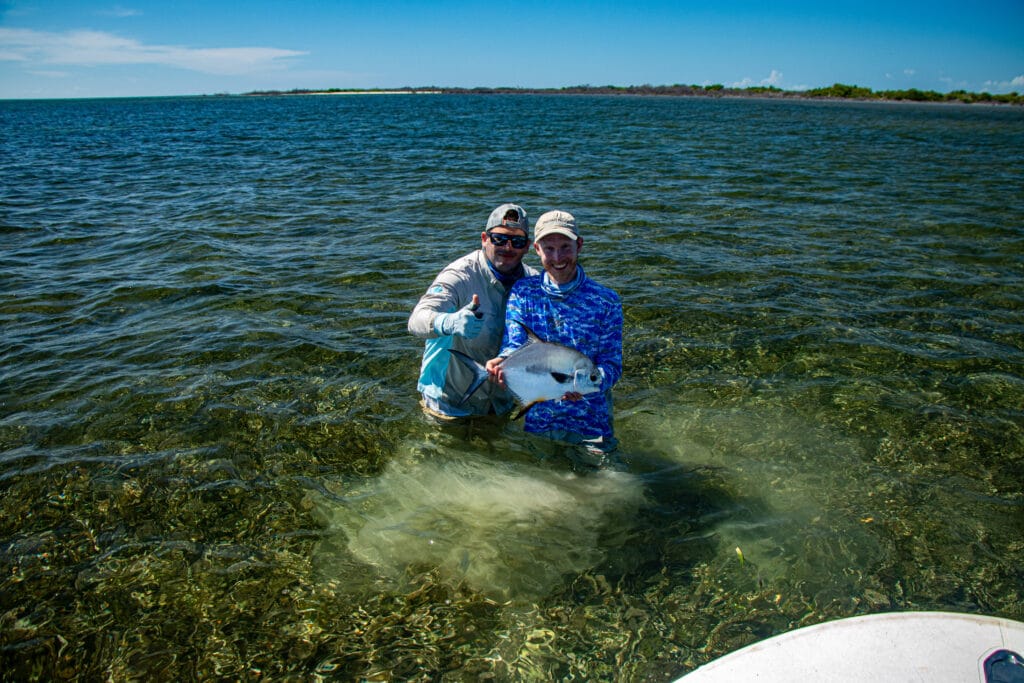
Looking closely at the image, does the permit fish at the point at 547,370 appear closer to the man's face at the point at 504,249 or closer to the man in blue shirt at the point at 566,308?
the man in blue shirt at the point at 566,308

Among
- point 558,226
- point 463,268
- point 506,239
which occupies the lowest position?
point 463,268

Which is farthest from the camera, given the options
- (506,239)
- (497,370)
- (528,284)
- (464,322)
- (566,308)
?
(506,239)

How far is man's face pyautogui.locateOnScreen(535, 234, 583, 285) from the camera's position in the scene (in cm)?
519

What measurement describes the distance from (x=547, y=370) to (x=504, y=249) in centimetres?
157

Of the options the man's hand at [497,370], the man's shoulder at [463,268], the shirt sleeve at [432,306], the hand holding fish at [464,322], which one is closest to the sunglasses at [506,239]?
the man's shoulder at [463,268]

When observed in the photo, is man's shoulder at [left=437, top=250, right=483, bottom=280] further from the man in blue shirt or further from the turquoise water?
the turquoise water

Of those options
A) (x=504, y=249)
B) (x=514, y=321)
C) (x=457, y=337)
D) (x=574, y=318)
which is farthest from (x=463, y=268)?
(x=574, y=318)

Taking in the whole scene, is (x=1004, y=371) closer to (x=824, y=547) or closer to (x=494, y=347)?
(x=824, y=547)

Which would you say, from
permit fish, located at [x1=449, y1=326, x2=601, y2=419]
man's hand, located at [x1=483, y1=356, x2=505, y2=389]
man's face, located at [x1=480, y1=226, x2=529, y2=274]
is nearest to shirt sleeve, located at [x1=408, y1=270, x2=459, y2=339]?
man's face, located at [x1=480, y1=226, x2=529, y2=274]

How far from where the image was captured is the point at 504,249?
582 cm

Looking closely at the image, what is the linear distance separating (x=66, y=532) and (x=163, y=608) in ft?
5.23

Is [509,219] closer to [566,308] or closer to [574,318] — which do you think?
[566,308]

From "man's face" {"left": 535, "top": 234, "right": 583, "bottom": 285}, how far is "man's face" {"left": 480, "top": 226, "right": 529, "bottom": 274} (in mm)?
426

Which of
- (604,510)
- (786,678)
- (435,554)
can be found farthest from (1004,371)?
(435,554)
